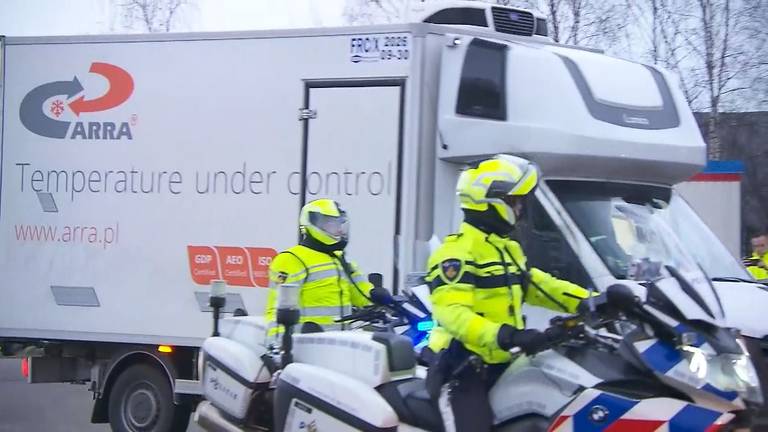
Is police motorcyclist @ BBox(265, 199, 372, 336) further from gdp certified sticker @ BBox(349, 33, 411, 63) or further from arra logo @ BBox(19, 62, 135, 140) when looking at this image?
arra logo @ BBox(19, 62, 135, 140)

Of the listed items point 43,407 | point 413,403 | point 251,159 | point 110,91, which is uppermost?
point 110,91

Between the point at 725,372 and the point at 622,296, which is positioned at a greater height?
the point at 622,296

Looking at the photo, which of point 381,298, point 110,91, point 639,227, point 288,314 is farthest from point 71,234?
point 639,227

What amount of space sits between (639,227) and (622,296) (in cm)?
326

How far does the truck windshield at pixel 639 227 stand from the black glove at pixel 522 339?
2.42 meters

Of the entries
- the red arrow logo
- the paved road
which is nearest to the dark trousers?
the red arrow logo

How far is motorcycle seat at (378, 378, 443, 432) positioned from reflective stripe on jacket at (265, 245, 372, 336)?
1658 millimetres

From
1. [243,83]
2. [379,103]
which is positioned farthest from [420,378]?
[243,83]

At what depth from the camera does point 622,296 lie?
4.78 metres

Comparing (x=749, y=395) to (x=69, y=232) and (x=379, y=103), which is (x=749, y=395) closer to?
(x=379, y=103)

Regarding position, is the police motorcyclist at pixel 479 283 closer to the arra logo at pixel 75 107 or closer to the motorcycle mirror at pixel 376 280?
the motorcycle mirror at pixel 376 280

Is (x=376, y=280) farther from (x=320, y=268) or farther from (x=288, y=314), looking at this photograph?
(x=288, y=314)

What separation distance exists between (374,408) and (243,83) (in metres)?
4.46

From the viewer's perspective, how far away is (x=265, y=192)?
921cm
